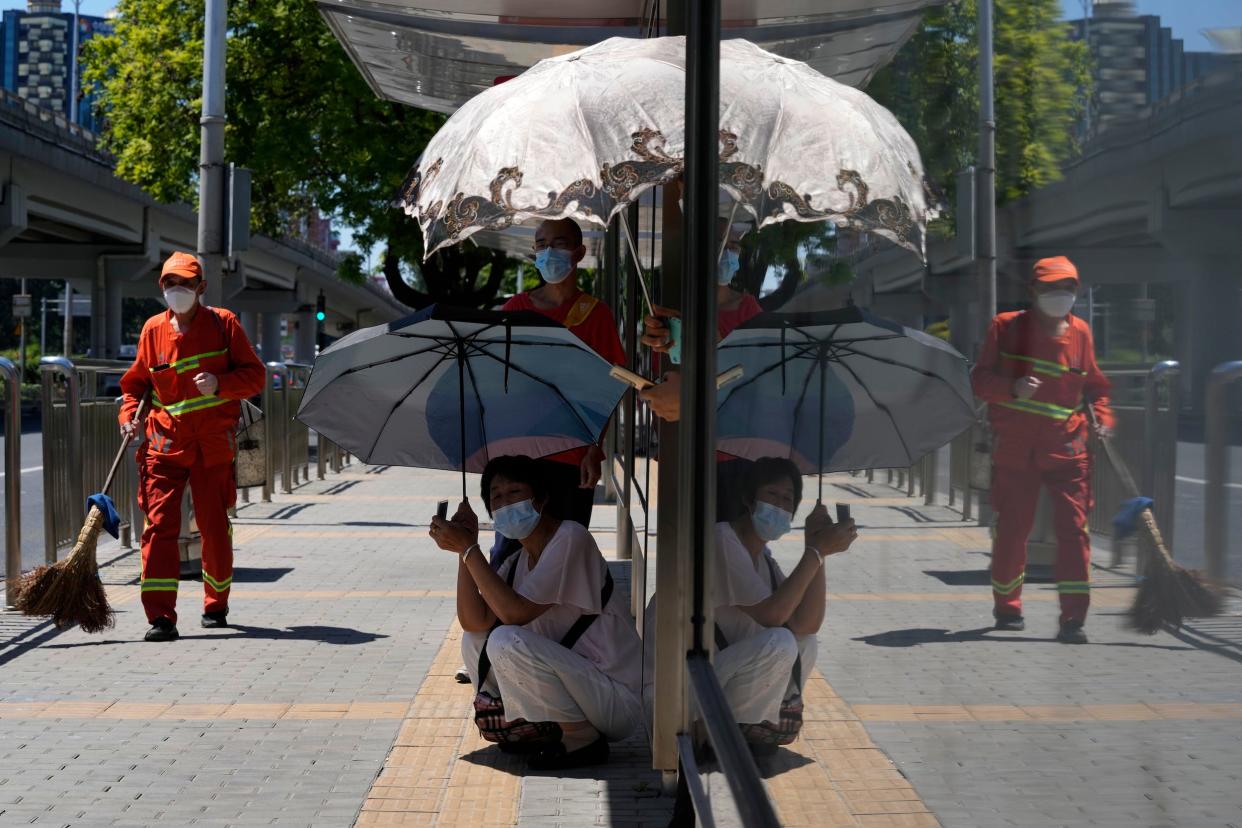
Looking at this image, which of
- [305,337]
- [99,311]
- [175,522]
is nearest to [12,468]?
[175,522]

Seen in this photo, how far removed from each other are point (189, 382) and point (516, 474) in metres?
2.83

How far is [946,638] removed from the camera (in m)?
1.30

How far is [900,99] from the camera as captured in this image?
170cm

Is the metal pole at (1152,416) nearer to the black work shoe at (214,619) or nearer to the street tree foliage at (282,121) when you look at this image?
the black work shoe at (214,619)

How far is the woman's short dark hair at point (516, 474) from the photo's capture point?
4844 millimetres

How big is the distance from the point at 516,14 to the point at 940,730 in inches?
257

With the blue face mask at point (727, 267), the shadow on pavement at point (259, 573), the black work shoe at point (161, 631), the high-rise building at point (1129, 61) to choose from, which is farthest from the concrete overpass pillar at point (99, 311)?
the high-rise building at point (1129, 61)

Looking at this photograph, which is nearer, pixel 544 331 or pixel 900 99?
pixel 900 99

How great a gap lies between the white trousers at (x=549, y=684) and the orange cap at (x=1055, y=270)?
3.73 metres

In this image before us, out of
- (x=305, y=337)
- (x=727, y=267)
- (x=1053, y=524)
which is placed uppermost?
(x=305, y=337)

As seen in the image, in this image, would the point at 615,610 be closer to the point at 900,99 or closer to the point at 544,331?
the point at 544,331

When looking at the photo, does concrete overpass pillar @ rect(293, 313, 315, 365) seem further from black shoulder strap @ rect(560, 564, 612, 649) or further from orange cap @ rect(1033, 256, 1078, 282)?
orange cap @ rect(1033, 256, 1078, 282)

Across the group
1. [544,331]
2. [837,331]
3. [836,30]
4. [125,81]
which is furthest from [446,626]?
[125,81]

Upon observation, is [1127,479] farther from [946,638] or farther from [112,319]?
[112,319]
